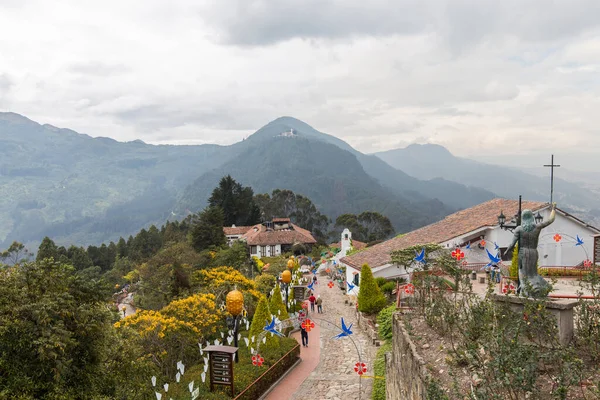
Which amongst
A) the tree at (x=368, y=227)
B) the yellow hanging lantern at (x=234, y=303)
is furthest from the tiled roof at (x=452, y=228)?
the tree at (x=368, y=227)

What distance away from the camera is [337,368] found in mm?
14703

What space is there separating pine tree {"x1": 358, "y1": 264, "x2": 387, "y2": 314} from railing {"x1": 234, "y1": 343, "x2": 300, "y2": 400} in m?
4.15

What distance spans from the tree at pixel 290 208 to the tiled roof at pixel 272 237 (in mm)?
24601

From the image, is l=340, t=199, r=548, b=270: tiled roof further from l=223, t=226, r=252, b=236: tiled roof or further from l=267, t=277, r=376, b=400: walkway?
l=223, t=226, r=252, b=236: tiled roof

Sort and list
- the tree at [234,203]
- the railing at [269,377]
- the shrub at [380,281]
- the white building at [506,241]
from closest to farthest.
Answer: the railing at [269,377] → the shrub at [380,281] → the white building at [506,241] → the tree at [234,203]

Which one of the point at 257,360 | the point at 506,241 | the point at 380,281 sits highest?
the point at 506,241

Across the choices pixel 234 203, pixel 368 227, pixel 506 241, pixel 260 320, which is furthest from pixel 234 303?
pixel 368 227

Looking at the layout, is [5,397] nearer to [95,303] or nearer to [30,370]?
[30,370]

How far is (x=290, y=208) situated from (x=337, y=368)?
69272mm

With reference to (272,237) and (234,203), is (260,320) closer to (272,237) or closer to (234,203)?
(272,237)

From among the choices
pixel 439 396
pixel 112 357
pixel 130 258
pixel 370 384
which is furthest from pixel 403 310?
pixel 130 258

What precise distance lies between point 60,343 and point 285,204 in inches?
3012

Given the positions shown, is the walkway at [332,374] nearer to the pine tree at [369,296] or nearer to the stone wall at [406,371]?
the pine tree at [369,296]

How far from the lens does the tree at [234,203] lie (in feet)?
199
